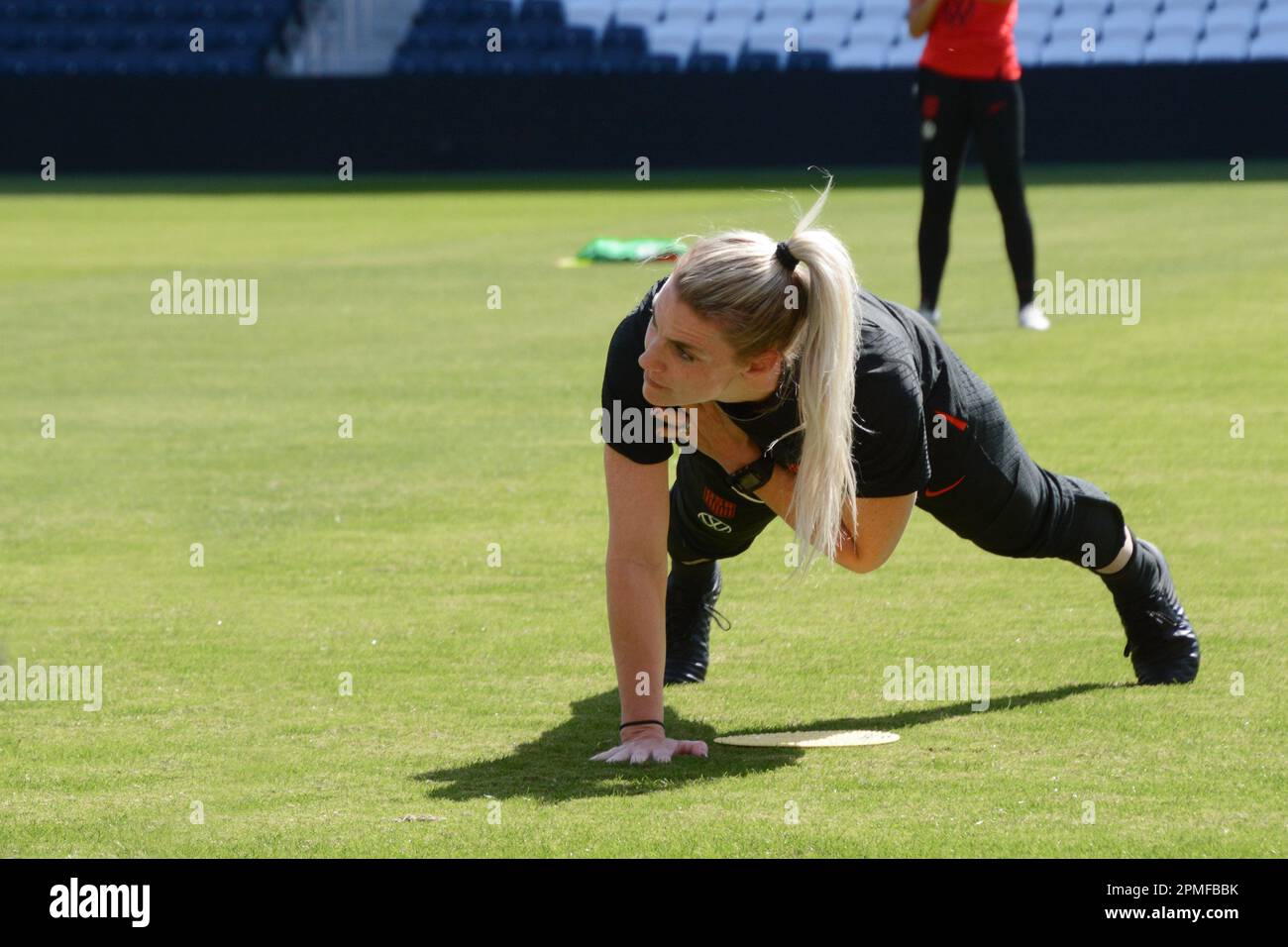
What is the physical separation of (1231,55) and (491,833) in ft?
93.7

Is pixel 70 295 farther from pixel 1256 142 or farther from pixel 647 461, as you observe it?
pixel 1256 142

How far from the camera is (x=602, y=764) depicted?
4027 millimetres

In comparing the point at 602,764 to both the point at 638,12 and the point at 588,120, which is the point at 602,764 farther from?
the point at 638,12

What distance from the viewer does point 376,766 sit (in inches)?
158

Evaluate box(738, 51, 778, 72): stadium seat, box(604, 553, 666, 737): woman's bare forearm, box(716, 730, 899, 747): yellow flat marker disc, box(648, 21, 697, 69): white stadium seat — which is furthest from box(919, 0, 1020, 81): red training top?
box(648, 21, 697, 69): white stadium seat

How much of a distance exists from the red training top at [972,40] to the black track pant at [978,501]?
264 inches

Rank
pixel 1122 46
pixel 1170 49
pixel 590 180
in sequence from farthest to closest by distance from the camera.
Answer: pixel 1122 46, pixel 1170 49, pixel 590 180

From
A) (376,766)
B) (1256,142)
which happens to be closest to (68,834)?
(376,766)

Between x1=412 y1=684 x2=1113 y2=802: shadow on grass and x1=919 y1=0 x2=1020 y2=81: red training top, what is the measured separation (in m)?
6.91

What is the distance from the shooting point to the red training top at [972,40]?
10.8 meters

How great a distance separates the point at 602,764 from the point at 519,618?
1.32m

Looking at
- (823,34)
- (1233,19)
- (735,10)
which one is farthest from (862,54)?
(1233,19)

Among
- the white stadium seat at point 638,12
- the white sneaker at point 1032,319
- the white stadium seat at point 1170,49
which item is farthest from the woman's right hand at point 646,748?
the white stadium seat at point 638,12

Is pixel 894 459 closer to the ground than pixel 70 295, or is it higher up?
closer to the ground
